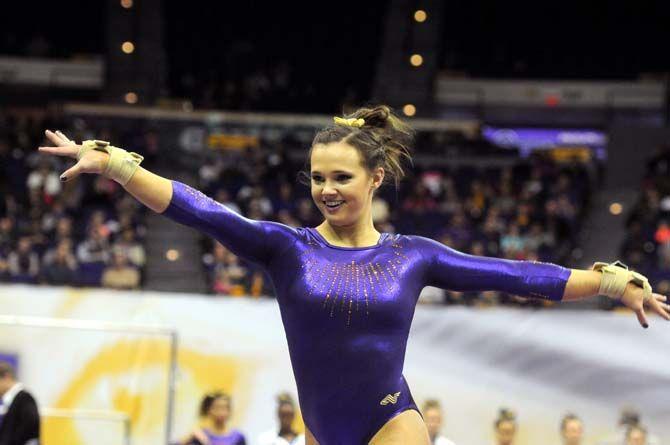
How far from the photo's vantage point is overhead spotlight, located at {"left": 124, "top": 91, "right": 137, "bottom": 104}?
18056 millimetres

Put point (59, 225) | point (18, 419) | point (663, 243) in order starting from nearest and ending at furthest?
point (18, 419)
point (59, 225)
point (663, 243)

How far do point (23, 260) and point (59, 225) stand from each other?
1.03 m

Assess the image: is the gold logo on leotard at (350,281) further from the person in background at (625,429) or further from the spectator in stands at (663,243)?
the spectator in stands at (663,243)

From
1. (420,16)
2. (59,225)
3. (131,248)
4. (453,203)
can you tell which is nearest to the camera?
(131,248)

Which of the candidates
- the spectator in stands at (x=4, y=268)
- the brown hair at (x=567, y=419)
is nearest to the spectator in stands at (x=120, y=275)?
the spectator in stands at (x=4, y=268)

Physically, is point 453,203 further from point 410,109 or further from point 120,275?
point 120,275

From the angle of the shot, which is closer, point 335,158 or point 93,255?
point 335,158

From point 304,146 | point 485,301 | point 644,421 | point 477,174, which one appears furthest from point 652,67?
point 644,421

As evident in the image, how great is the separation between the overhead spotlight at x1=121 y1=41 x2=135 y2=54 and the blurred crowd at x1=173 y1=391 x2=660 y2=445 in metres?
13.1

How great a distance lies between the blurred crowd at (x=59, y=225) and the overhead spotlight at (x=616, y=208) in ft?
22.6

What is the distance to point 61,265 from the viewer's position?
33.6 feet

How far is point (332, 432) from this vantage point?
2828mm

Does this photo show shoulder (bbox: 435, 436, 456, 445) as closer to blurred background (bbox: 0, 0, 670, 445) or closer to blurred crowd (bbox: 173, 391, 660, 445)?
blurred crowd (bbox: 173, 391, 660, 445)

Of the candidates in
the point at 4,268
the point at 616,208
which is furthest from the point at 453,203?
the point at 4,268
